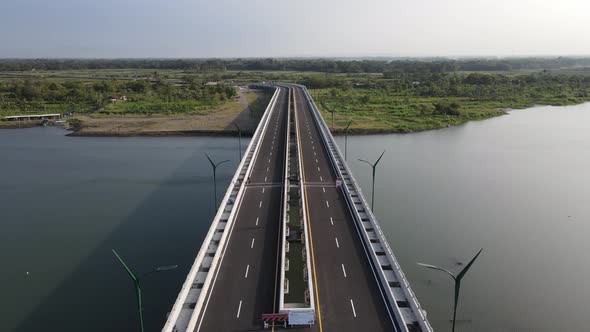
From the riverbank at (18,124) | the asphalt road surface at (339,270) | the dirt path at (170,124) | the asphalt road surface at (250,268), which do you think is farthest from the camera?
the riverbank at (18,124)

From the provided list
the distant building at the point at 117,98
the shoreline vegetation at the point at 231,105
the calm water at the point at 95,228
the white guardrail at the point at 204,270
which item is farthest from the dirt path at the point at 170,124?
the white guardrail at the point at 204,270

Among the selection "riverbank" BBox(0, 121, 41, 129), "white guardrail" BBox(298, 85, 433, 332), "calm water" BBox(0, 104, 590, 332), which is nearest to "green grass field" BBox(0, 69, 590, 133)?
"riverbank" BBox(0, 121, 41, 129)

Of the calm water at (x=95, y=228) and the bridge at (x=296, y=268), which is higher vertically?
A: the bridge at (x=296, y=268)

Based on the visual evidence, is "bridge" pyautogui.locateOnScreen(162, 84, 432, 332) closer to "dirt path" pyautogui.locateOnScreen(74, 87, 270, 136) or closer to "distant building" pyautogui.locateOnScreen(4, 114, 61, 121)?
"dirt path" pyautogui.locateOnScreen(74, 87, 270, 136)

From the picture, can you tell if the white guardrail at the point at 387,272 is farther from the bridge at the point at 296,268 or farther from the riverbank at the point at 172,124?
the riverbank at the point at 172,124

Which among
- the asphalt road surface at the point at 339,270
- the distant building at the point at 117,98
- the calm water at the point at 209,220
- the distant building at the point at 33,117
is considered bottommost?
the calm water at the point at 209,220

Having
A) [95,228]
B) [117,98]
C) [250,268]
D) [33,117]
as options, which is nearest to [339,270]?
[250,268]
